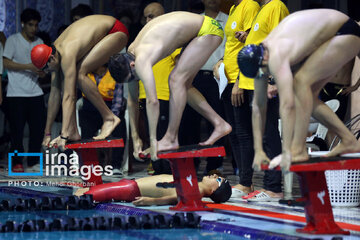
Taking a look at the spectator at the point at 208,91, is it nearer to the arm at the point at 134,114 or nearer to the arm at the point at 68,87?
the arm at the point at 68,87

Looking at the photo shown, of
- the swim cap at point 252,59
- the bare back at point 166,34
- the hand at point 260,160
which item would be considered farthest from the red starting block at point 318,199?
the bare back at point 166,34

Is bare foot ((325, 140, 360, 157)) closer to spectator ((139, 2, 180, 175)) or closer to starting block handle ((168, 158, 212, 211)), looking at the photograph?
starting block handle ((168, 158, 212, 211))

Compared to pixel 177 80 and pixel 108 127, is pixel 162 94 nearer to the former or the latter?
pixel 108 127

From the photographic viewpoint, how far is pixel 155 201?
229 inches

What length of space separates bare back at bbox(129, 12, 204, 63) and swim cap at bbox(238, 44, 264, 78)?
1.16 m

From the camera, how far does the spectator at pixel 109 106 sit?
8586 millimetres

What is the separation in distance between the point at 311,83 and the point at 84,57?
287 centimetres

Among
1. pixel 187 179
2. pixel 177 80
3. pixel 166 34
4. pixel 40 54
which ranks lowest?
pixel 187 179

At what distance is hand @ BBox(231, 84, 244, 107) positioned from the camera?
6098 millimetres

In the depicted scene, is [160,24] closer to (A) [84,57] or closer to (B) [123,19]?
(A) [84,57]

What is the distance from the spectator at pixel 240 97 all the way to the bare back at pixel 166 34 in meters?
0.60

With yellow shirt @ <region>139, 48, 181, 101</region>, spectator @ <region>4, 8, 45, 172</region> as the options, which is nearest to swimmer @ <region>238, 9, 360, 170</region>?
yellow shirt @ <region>139, 48, 181, 101</region>

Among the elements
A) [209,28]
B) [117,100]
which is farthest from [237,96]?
[117,100]

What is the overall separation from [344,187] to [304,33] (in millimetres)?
1954
